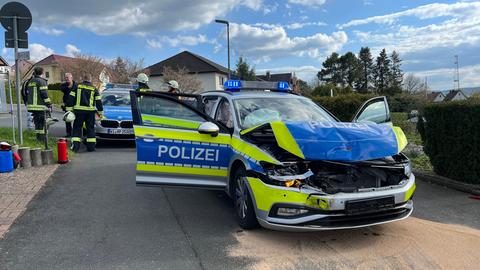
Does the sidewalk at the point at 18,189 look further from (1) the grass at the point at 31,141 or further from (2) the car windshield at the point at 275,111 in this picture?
(2) the car windshield at the point at 275,111

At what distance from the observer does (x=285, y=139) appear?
4.41 metres

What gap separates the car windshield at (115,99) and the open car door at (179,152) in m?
7.28

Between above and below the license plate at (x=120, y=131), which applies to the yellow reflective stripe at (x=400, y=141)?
above

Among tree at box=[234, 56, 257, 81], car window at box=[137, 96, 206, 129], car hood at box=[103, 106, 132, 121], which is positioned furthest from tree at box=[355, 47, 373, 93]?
car window at box=[137, 96, 206, 129]

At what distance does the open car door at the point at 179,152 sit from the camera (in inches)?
209

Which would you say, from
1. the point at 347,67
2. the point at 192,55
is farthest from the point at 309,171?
the point at 347,67

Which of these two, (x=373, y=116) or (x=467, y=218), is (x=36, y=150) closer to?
(x=373, y=116)

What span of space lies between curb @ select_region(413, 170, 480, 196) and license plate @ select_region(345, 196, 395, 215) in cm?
295

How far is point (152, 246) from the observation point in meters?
4.43

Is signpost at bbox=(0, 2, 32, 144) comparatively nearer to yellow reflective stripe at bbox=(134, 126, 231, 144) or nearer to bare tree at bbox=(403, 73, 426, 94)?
yellow reflective stripe at bbox=(134, 126, 231, 144)

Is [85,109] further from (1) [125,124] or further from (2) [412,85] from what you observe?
(2) [412,85]

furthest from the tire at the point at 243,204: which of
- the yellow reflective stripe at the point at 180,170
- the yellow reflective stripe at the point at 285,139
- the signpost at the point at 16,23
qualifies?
the signpost at the point at 16,23

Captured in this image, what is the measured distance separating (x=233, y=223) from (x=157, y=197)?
5.94 ft

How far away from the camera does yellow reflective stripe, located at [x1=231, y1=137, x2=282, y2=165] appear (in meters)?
4.42
